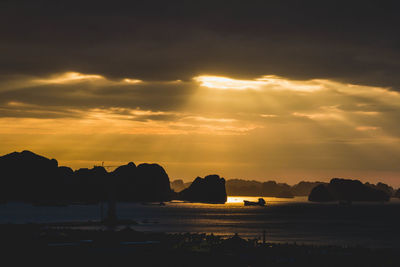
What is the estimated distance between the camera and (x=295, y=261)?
202ft

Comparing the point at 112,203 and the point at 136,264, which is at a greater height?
the point at 112,203

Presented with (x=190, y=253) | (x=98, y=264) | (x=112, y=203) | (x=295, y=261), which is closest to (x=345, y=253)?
(x=295, y=261)

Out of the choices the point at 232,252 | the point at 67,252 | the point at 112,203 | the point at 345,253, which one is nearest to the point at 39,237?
the point at 67,252

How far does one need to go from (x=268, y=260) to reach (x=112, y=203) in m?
73.6

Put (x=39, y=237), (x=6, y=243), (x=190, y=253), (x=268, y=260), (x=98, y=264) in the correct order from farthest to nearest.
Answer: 1. (x=39, y=237)
2. (x=6, y=243)
3. (x=190, y=253)
4. (x=268, y=260)
5. (x=98, y=264)

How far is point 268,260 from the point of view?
61.1 m

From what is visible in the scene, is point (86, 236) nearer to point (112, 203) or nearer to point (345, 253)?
point (345, 253)

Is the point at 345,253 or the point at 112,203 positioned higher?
the point at 112,203

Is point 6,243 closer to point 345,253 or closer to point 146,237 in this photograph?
point 146,237

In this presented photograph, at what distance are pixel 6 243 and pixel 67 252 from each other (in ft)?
46.2

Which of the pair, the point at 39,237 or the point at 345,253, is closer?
the point at 345,253

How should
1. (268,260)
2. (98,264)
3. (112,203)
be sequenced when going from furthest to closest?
(112,203), (268,260), (98,264)

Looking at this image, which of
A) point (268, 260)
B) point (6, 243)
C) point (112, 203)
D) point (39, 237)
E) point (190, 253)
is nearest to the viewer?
point (268, 260)

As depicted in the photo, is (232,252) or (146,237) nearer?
(232,252)
